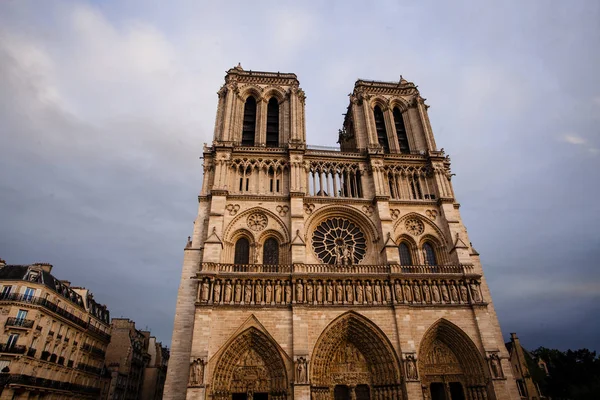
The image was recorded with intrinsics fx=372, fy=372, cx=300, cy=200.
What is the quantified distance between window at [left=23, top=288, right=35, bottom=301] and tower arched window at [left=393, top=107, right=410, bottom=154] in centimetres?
2290

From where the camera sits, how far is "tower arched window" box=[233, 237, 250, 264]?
19438mm

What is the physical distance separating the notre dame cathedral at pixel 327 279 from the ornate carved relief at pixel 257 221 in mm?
61

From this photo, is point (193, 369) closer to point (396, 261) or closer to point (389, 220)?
point (396, 261)

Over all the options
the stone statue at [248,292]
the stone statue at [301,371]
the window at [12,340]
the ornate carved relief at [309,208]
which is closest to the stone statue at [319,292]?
the stone statue at [301,371]

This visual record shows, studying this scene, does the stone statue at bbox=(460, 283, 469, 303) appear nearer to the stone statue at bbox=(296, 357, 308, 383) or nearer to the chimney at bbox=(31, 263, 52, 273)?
the stone statue at bbox=(296, 357, 308, 383)

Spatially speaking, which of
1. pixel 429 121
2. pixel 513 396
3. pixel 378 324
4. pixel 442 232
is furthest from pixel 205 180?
pixel 513 396

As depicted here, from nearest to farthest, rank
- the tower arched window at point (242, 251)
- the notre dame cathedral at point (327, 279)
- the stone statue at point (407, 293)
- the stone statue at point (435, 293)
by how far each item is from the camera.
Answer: the notre dame cathedral at point (327, 279) → the stone statue at point (407, 293) → the stone statue at point (435, 293) → the tower arched window at point (242, 251)

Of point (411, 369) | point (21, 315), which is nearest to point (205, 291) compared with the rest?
point (411, 369)

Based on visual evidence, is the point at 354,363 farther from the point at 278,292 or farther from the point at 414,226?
the point at 414,226

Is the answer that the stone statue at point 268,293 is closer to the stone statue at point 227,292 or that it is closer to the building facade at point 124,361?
the stone statue at point 227,292

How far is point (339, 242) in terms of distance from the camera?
A: 67.8 ft

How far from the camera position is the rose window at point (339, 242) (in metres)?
20.1

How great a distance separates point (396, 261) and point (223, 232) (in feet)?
29.4

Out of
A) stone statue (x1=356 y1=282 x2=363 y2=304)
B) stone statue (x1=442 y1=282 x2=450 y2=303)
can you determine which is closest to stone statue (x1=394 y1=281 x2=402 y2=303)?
stone statue (x1=356 y1=282 x2=363 y2=304)
